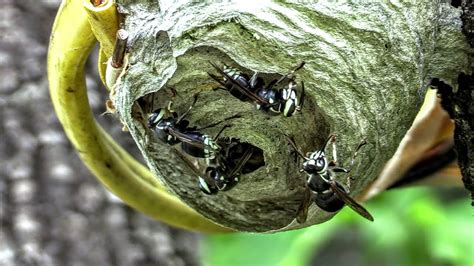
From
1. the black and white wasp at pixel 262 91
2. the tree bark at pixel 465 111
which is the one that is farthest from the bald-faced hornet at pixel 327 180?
the tree bark at pixel 465 111

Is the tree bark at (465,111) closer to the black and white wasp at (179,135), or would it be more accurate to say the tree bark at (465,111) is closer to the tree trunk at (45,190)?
the black and white wasp at (179,135)

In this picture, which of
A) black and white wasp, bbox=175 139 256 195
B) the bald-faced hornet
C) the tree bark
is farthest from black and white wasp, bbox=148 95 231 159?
the tree bark

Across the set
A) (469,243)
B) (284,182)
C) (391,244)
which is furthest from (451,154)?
(391,244)

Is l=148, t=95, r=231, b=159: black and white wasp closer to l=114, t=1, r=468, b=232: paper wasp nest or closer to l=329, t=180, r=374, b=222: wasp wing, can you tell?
l=114, t=1, r=468, b=232: paper wasp nest

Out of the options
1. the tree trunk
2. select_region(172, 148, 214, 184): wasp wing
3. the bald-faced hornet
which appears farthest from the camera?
the tree trunk

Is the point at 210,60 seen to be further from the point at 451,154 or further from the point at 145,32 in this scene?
the point at 451,154
